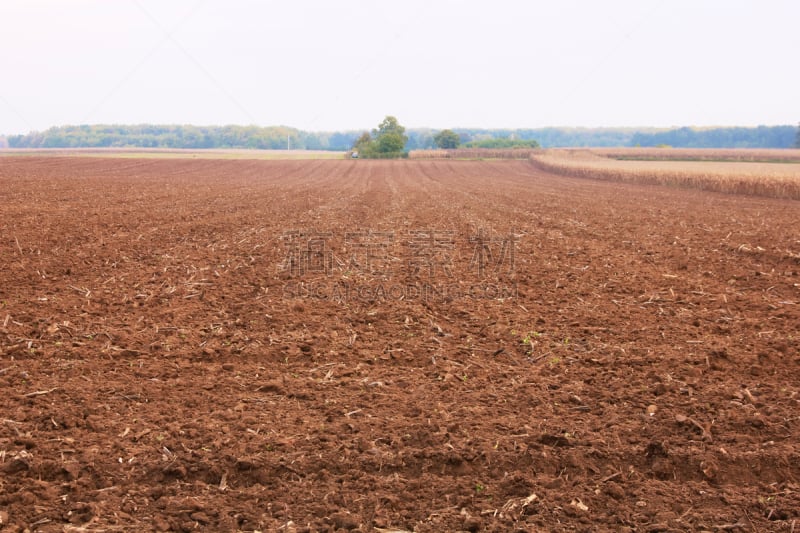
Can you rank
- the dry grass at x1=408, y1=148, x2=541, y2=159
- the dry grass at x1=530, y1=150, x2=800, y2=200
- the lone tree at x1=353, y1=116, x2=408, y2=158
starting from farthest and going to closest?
1. the lone tree at x1=353, y1=116, x2=408, y2=158
2. the dry grass at x1=408, y1=148, x2=541, y2=159
3. the dry grass at x1=530, y1=150, x2=800, y2=200

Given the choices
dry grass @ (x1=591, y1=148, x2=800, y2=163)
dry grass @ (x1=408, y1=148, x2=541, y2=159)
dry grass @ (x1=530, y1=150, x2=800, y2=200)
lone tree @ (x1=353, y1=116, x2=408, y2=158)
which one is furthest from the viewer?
lone tree @ (x1=353, y1=116, x2=408, y2=158)

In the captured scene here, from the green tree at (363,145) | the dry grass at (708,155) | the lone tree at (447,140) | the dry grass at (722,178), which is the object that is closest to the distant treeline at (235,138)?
the lone tree at (447,140)

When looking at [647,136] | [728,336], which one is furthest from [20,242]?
[647,136]

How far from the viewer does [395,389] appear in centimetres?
550

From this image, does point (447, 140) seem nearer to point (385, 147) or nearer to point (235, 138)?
point (385, 147)

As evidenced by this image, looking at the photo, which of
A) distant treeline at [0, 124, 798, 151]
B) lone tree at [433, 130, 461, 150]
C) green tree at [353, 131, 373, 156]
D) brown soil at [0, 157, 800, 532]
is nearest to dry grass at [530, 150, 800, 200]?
brown soil at [0, 157, 800, 532]

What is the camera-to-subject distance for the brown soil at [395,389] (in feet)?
12.3

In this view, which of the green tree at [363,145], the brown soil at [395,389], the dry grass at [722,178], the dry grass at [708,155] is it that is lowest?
the brown soil at [395,389]

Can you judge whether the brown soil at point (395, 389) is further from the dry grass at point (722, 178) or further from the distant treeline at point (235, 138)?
the distant treeline at point (235, 138)

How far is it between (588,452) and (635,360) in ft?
7.11

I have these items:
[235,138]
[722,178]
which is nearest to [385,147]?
[235,138]

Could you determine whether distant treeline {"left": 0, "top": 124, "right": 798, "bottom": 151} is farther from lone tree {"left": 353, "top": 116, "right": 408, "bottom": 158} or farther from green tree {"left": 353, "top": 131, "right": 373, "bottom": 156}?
lone tree {"left": 353, "top": 116, "right": 408, "bottom": 158}

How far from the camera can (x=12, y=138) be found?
436 feet

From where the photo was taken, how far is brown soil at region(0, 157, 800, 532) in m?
3.75
